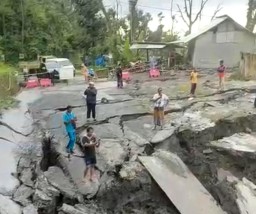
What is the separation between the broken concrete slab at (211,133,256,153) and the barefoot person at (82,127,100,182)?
444cm

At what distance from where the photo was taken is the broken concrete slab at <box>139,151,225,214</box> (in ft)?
31.7

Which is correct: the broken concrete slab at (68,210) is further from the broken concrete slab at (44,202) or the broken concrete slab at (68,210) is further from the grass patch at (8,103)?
the grass patch at (8,103)

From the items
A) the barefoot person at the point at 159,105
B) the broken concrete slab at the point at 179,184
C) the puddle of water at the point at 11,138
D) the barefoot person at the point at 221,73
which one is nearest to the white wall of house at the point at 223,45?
the barefoot person at the point at 221,73

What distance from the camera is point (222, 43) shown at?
98.8 feet

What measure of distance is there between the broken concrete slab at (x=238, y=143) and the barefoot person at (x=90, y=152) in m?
4.44

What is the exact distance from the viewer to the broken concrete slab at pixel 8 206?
8969mm

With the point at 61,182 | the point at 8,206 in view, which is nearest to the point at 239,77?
the point at 61,182

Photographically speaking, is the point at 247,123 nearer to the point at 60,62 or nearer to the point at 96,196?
the point at 96,196

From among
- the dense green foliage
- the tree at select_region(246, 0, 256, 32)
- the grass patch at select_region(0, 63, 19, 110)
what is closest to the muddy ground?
the grass patch at select_region(0, 63, 19, 110)

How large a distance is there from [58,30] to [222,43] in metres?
14.7

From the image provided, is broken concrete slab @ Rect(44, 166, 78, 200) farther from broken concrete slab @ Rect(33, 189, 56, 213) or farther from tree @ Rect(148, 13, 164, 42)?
tree @ Rect(148, 13, 164, 42)

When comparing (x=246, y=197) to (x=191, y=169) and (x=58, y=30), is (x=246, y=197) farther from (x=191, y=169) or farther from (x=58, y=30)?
(x=58, y=30)

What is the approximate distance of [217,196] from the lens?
34.9 ft

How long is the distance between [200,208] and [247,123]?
6629 mm
